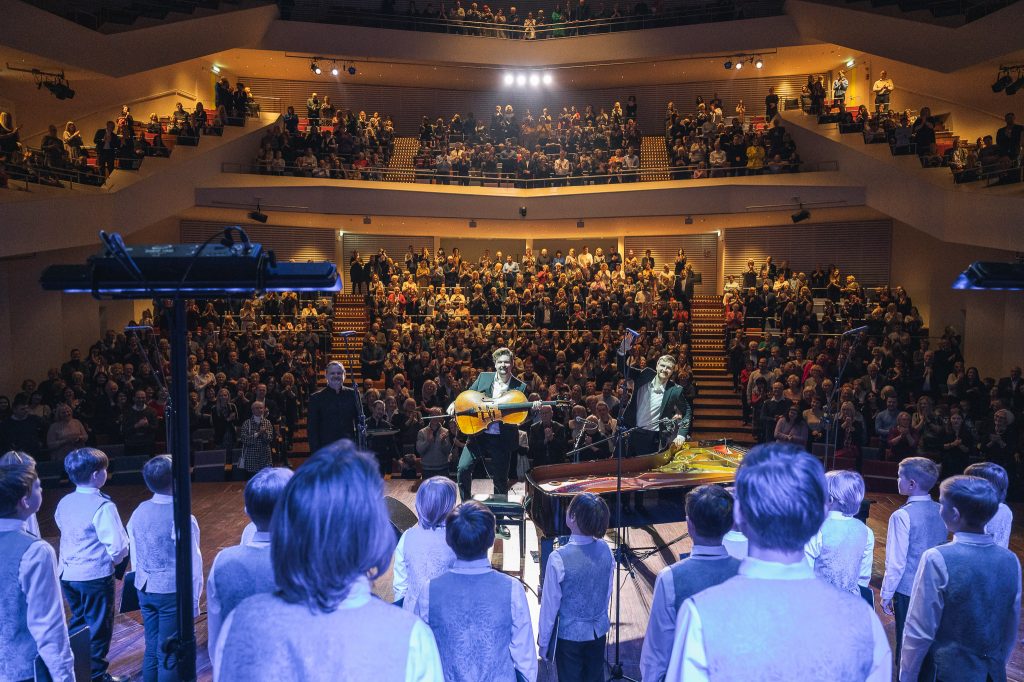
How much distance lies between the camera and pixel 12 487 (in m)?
3.12

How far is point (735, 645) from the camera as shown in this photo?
1.69 meters

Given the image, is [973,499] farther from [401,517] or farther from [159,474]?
[401,517]

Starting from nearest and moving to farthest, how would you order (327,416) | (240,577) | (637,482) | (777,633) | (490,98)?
(777,633), (240,577), (637,482), (327,416), (490,98)

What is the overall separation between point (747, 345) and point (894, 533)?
38.9 feet

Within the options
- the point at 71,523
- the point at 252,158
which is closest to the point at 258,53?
the point at 252,158

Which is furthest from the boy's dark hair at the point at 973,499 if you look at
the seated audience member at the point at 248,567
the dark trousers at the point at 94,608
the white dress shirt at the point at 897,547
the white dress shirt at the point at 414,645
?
the dark trousers at the point at 94,608

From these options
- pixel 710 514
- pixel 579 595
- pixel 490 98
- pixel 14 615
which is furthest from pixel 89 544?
pixel 490 98

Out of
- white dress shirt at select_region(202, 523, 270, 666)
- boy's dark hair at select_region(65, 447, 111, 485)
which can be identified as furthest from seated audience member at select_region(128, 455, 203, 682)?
white dress shirt at select_region(202, 523, 270, 666)

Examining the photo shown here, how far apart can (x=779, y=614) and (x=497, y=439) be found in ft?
20.7

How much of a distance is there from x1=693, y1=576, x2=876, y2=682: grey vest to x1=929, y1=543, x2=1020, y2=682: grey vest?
73.1 inches

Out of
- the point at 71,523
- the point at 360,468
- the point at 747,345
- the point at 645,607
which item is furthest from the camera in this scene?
the point at 747,345

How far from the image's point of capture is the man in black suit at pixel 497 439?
7.90 meters

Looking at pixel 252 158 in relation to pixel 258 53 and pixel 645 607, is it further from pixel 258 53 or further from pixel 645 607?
pixel 645 607

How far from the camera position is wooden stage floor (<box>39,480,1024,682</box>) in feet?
18.0
